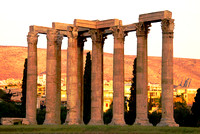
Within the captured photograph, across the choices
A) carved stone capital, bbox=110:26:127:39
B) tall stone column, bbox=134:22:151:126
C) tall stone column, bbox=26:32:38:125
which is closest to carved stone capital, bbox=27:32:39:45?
tall stone column, bbox=26:32:38:125

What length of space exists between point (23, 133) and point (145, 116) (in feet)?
54.2

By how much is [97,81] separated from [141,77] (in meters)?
7.94

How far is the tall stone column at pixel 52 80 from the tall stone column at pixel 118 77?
31.0 ft

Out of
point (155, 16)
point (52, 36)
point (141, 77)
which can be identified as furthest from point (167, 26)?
point (52, 36)

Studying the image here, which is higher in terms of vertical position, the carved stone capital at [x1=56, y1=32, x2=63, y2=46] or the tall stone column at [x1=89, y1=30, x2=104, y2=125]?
the carved stone capital at [x1=56, y1=32, x2=63, y2=46]

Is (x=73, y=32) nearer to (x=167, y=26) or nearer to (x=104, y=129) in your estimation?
(x=167, y=26)

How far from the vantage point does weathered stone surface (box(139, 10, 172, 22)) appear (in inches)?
→ 2525

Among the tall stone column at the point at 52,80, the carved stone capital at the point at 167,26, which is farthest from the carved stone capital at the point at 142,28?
the tall stone column at the point at 52,80

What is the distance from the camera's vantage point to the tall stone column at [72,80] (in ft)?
233

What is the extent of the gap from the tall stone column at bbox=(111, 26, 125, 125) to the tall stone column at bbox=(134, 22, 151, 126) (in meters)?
2.97

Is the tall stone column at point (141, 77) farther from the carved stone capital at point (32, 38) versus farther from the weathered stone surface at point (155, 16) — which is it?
the carved stone capital at point (32, 38)

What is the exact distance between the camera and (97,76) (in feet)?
240

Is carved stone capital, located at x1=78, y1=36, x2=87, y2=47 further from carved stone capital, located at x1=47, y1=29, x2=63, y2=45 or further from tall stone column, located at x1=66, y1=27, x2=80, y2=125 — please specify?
tall stone column, located at x1=66, y1=27, x2=80, y2=125

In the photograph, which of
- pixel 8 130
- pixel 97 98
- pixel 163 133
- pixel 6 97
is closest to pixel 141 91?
pixel 97 98
